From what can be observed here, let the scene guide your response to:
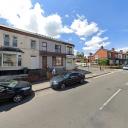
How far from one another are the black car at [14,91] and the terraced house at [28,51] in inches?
383

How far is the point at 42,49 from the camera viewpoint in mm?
30125

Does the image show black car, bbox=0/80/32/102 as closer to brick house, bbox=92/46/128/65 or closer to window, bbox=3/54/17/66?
window, bbox=3/54/17/66

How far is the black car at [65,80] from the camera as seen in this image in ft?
58.5

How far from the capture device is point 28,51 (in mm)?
27000

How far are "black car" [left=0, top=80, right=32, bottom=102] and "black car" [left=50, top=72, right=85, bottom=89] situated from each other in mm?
3879

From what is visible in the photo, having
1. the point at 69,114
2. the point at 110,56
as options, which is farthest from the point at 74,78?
the point at 110,56

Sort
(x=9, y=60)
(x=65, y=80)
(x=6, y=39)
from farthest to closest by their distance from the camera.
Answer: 1. (x=9, y=60)
2. (x=6, y=39)
3. (x=65, y=80)

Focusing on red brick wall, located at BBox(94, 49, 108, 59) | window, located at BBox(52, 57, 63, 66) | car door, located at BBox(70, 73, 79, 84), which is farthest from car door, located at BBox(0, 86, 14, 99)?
red brick wall, located at BBox(94, 49, 108, 59)

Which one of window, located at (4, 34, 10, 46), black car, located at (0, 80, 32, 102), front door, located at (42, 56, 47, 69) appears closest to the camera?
black car, located at (0, 80, 32, 102)

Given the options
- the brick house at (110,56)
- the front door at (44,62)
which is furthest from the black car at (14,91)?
the brick house at (110,56)

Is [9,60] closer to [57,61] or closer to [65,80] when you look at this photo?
[65,80]

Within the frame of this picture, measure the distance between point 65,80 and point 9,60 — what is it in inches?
384

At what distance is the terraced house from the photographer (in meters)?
23.6

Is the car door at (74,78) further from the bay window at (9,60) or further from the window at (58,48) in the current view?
the window at (58,48)
